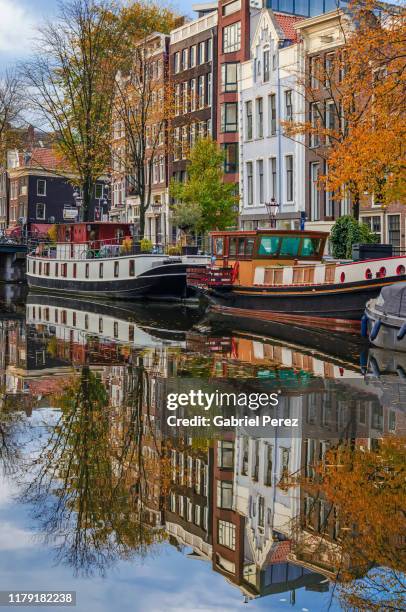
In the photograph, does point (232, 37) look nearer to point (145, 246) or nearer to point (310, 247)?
point (145, 246)

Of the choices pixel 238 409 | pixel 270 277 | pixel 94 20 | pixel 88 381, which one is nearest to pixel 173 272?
pixel 270 277

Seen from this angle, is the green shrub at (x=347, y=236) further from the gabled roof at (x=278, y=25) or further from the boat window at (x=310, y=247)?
the gabled roof at (x=278, y=25)

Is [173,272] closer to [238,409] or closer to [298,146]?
[298,146]

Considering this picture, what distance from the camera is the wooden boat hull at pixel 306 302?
88.0ft

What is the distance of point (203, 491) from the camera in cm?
800

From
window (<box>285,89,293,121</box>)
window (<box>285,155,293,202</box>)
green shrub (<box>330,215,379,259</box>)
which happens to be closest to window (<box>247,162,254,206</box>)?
window (<box>285,155,293,202</box>)

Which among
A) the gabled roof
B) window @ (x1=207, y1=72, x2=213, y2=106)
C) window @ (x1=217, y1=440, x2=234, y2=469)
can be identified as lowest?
window @ (x1=217, y1=440, x2=234, y2=469)

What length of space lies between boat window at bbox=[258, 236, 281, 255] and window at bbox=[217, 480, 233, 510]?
2383cm

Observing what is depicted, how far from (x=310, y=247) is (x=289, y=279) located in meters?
2.27

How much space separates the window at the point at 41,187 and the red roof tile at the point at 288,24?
45.1 metres

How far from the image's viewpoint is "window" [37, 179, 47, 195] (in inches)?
3723

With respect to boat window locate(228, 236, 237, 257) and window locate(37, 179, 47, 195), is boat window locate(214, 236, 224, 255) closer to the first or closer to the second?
boat window locate(228, 236, 237, 257)

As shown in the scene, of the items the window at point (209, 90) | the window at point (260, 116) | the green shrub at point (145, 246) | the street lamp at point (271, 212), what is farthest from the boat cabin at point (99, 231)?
the window at point (209, 90)

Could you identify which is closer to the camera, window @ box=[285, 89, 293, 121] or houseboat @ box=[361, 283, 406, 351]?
houseboat @ box=[361, 283, 406, 351]
